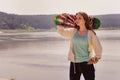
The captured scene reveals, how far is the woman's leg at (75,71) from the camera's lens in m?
2.14

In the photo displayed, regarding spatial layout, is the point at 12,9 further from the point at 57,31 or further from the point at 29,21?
the point at 57,31

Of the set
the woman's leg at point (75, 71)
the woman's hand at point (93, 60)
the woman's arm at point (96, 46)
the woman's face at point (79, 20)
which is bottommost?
the woman's leg at point (75, 71)

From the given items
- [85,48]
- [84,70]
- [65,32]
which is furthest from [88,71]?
[65,32]

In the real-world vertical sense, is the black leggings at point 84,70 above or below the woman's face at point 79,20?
below

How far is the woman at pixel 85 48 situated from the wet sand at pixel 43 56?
0.05 metres


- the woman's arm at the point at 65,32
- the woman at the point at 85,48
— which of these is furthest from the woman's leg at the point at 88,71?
the woman's arm at the point at 65,32

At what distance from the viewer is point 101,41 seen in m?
2.15

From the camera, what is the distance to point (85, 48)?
2117 millimetres

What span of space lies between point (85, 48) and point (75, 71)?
0.19 meters

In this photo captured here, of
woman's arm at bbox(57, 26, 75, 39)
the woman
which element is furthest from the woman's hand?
woman's arm at bbox(57, 26, 75, 39)

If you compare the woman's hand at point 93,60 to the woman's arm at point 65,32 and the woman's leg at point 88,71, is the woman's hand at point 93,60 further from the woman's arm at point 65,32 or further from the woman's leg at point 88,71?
the woman's arm at point 65,32

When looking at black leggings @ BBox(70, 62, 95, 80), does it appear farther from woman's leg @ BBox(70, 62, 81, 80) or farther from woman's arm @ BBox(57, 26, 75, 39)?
woman's arm @ BBox(57, 26, 75, 39)

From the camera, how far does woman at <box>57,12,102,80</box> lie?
2.11 metres

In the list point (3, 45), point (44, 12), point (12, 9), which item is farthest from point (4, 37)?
point (44, 12)
